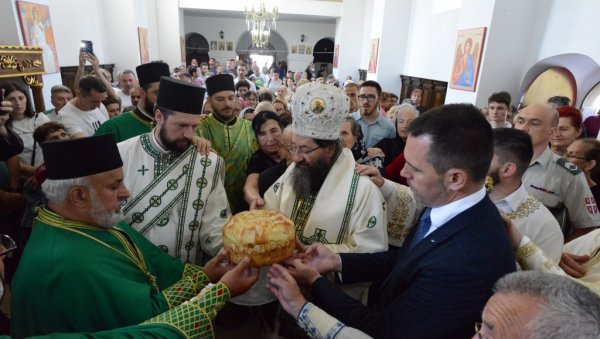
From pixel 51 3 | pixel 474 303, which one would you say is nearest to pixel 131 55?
pixel 51 3

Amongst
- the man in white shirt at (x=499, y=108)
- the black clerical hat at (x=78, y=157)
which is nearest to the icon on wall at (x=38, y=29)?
the black clerical hat at (x=78, y=157)

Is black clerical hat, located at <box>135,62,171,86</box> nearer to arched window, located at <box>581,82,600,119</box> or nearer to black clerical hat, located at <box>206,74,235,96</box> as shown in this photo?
black clerical hat, located at <box>206,74,235,96</box>

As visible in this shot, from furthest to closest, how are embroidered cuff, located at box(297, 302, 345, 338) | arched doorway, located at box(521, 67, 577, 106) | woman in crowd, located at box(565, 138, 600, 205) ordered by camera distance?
arched doorway, located at box(521, 67, 577, 106) < woman in crowd, located at box(565, 138, 600, 205) < embroidered cuff, located at box(297, 302, 345, 338)

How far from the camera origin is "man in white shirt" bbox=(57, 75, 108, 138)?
159 inches

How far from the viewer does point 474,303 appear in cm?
119

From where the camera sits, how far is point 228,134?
3.51 m

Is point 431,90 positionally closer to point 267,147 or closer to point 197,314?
point 267,147

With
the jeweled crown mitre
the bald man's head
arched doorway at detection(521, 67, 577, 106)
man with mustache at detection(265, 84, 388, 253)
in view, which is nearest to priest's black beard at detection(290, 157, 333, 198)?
man with mustache at detection(265, 84, 388, 253)

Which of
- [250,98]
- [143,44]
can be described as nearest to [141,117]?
[250,98]

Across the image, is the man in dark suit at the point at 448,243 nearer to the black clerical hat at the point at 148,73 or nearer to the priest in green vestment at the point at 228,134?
the priest in green vestment at the point at 228,134

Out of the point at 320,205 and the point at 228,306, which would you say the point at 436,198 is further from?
the point at 228,306

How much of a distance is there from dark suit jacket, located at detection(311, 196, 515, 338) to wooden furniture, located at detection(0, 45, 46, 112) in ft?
18.6

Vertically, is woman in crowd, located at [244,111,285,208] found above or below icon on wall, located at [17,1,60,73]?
below

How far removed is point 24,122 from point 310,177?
3605 mm
